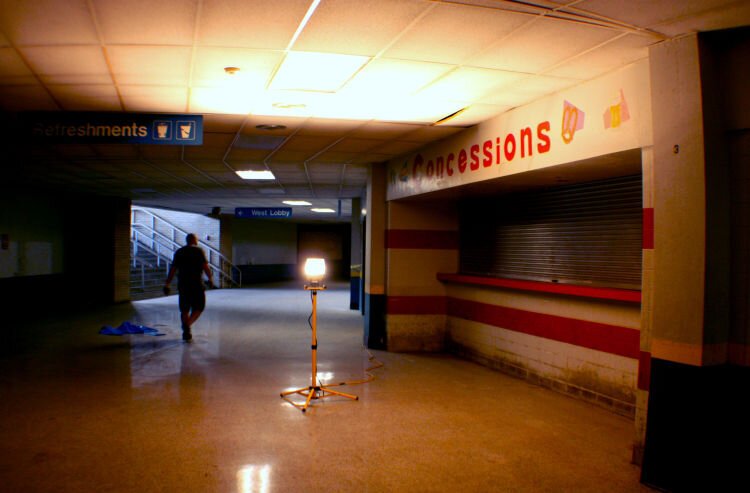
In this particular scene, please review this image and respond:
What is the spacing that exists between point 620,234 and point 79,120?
5.50 m

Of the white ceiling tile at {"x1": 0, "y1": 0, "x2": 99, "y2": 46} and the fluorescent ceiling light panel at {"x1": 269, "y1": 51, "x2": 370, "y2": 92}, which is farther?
the fluorescent ceiling light panel at {"x1": 269, "y1": 51, "x2": 370, "y2": 92}

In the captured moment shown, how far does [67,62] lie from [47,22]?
719mm

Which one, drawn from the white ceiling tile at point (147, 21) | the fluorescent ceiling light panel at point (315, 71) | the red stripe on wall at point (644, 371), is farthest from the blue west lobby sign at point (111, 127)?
the red stripe on wall at point (644, 371)

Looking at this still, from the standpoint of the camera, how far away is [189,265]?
7.50 meters

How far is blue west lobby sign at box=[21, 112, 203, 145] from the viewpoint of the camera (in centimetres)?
482

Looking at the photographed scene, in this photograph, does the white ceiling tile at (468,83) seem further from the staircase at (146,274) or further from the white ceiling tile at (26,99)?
the staircase at (146,274)

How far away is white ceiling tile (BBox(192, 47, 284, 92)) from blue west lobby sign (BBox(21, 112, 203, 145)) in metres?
0.96

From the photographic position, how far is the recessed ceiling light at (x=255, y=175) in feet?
27.7

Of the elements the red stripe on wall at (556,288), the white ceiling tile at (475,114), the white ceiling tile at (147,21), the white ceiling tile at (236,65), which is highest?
the white ceiling tile at (475,114)

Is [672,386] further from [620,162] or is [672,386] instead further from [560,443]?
[620,162]

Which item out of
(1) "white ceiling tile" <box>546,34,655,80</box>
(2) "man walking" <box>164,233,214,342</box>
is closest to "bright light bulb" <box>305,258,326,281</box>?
(1) "white ceiling tile" <box>546,34,655,80</box>

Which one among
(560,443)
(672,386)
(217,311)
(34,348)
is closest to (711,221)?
(672,386)

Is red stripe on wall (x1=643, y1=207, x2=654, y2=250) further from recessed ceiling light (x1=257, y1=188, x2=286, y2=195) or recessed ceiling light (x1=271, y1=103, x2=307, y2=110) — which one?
recessed ceiling light (x1=257, y1=188, x2=286, y2=195)

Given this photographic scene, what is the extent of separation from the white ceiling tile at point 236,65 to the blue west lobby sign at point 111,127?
3.16 ft
